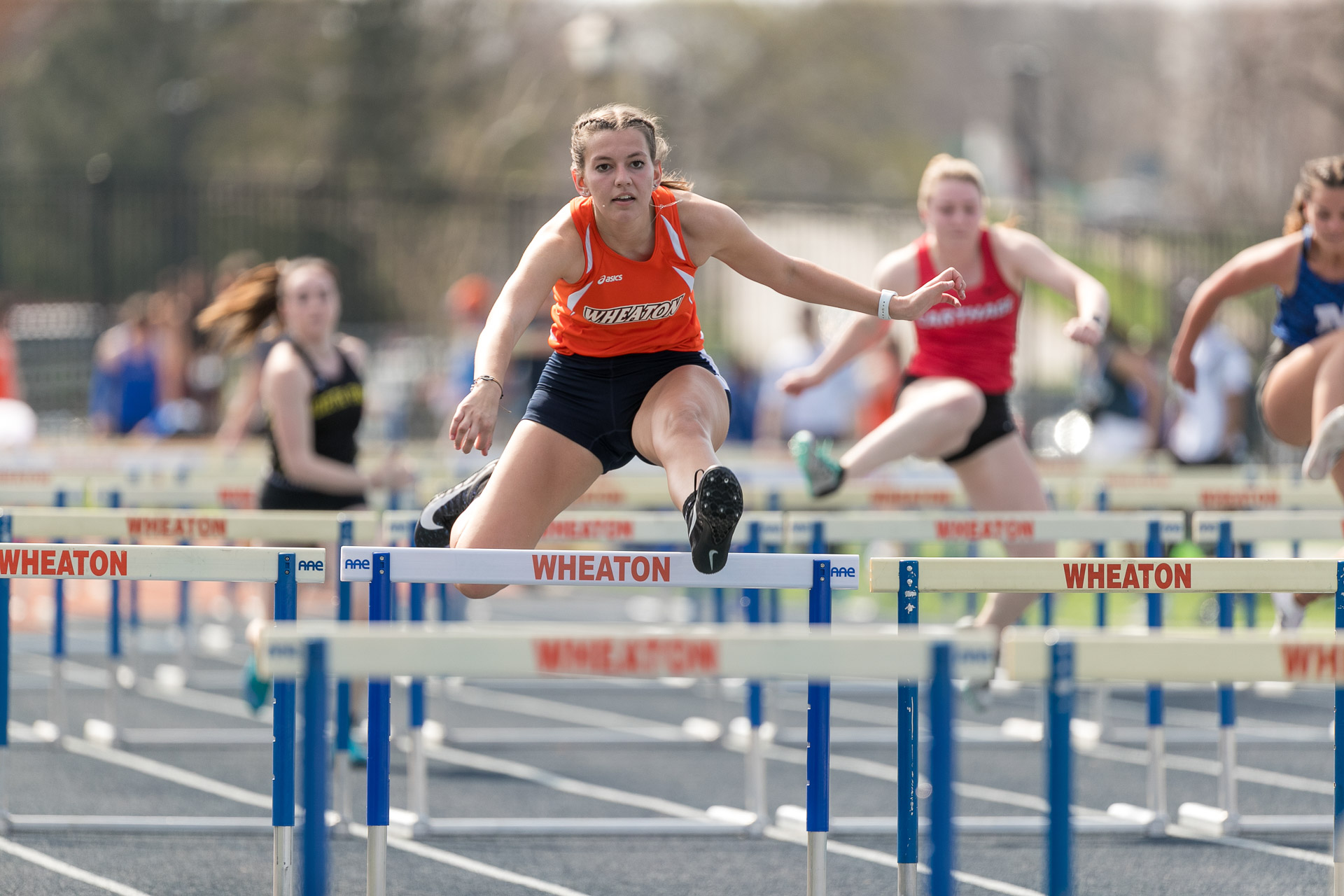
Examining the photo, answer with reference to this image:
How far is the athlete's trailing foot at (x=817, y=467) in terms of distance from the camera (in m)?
5.57

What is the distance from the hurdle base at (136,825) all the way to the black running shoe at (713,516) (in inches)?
95.0

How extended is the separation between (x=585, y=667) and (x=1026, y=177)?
1896 centimetres

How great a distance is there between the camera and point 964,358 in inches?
233

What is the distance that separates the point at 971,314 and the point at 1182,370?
2.65 feet

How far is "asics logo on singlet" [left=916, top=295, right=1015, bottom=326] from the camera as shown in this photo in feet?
19.3

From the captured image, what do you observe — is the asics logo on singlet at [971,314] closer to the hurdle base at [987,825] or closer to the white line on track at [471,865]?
the hurdle base at [987,825]

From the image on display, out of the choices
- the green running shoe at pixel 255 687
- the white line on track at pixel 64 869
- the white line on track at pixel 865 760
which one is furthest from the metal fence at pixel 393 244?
the white line on track at pixel 64 869

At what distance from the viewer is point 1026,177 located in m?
20.7

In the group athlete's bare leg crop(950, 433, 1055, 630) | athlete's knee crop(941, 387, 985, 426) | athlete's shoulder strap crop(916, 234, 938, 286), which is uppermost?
athlete's shoulder strap crop(916, 234, 938, 286)

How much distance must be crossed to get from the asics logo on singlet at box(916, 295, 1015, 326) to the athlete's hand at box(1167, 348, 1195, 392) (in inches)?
25.5

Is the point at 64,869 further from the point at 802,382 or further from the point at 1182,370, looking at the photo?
the point at 1182,370

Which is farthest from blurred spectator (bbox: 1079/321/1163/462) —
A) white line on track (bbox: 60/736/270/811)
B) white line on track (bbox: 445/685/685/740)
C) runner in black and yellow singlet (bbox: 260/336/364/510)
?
white line on track (bbox: 60/736/270/811)

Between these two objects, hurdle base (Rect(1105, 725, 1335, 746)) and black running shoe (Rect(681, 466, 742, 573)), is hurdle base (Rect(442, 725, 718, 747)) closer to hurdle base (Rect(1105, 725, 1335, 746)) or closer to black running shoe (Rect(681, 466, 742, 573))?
hurdle base (Rect(1105, 725, 1335, 746))

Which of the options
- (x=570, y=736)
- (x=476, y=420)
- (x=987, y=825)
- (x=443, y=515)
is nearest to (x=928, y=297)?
(x=476, y=420)
